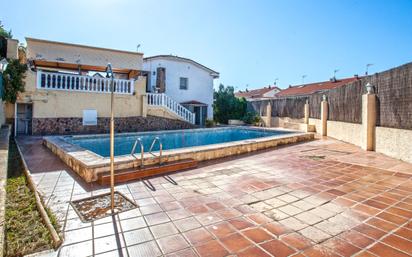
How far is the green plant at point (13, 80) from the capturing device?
10641 millimetres

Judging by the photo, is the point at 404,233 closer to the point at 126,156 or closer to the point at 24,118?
the point at 126,156

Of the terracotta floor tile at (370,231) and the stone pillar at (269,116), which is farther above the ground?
the stone pillar at (269,116)

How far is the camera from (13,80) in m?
10.8

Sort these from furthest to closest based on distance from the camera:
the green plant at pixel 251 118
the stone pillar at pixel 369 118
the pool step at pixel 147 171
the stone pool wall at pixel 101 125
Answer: the green plant at pixel 251 118
the stone pool wall at pixel 101 125
the stone pillar at pixel 369 118
the pool step at pixel 147 171

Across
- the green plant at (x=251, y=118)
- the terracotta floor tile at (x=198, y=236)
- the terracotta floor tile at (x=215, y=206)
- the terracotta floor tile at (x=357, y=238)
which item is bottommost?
the terracotta floor tile at (x=198, y=236)

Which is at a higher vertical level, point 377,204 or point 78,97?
point 78,97

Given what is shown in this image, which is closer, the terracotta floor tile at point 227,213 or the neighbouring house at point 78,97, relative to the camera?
the terracotta floor tile at point 227,213

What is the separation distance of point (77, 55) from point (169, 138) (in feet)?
25.4

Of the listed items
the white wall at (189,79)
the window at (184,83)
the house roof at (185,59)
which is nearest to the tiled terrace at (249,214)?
the white wall at (189,79)

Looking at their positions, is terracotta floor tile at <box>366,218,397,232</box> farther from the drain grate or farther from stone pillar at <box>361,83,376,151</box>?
stone pillar at <box>361,83,376,151</box>

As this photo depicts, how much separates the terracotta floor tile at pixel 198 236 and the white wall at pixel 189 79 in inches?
694

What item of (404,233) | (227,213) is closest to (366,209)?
(404,233)

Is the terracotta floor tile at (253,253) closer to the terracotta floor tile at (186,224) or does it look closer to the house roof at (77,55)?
the terracotta floor tile at (186,224)

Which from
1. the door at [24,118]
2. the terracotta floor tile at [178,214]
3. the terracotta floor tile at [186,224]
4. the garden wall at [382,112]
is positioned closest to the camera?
the terracotta floor tile at [186,224]
